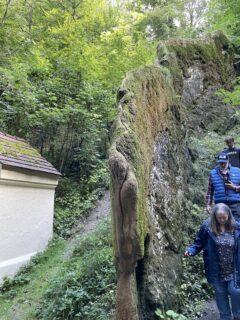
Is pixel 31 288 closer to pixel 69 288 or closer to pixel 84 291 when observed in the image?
pixel 69 288

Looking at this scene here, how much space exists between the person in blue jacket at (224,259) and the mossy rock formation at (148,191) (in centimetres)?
70

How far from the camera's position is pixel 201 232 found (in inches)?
178

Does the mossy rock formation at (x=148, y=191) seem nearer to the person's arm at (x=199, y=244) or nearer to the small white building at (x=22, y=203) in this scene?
the person's arm at (x=199, y=244)

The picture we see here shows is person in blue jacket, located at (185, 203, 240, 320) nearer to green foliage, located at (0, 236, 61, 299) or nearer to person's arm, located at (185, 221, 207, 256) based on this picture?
person's arm, located at (185, 221, 207, 256)

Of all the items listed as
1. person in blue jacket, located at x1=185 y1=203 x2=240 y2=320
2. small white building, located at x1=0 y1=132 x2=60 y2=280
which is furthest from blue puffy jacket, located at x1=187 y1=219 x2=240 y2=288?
small white building, located at x1=0 y1=132 x2=60 y2=280

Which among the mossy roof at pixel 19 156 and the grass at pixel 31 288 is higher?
the mossy roof at pixel 19 156

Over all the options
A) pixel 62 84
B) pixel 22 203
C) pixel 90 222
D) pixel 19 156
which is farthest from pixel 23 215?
pixel 62 84

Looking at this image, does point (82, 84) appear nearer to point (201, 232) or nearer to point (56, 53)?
point (56, 53)

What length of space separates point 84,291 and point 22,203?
10.9 ft

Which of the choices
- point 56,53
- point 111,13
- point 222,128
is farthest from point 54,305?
point 111,13

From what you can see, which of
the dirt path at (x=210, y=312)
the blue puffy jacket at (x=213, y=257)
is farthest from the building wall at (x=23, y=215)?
the blue puffy jacket at (x=213, y=257)

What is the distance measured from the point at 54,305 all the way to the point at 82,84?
8.85 metres

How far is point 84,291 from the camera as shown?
17.4ft

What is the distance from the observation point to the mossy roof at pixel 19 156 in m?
7.49
